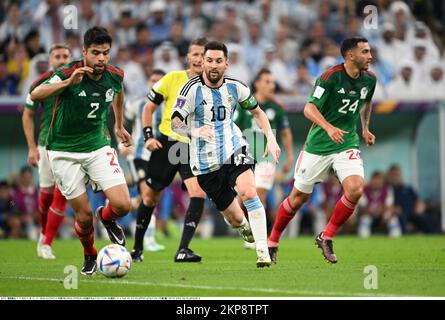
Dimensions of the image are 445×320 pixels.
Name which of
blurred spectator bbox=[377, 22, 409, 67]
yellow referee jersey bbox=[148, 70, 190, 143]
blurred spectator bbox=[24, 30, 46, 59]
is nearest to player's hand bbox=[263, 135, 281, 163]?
yellow referee jersey bbox=[148, 70, 190, 143]

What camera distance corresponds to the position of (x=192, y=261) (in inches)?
491

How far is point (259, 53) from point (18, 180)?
6333mm

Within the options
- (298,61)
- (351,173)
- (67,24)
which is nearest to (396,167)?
(298,61)

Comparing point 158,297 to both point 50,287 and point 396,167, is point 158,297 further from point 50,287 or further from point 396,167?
point 396,167

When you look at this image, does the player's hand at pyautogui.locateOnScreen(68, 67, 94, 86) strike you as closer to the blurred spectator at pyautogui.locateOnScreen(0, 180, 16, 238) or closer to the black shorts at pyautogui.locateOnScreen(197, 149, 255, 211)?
the black shorts at pyautogui.locateOnScreen(197, 149, 255, 211)

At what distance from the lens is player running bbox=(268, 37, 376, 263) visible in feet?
39.1

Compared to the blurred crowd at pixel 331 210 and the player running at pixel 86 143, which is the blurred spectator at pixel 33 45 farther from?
the player running at pixel 86 143

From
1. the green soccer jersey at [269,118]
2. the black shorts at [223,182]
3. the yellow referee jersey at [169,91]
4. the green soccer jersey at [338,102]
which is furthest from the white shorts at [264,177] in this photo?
the black shorts at [223,182]

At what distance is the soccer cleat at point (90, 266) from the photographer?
35.7ft

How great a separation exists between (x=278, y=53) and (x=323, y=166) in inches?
450

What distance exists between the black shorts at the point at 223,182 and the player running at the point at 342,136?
1.16 meters

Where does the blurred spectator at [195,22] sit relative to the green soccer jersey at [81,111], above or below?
above

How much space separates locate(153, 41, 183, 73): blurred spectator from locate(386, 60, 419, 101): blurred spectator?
4867mm

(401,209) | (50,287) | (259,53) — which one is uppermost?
(259,53)
